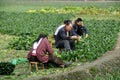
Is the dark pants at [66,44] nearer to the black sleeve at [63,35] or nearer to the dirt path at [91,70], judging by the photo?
the black sleeve at [63,35]

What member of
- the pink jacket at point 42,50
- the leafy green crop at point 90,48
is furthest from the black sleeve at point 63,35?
the pink jacket at point 42,50

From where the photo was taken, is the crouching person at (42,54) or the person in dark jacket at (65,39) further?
the person in dark jacket at (65,39)

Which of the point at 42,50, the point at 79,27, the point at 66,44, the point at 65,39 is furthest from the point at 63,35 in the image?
the point at 79,27

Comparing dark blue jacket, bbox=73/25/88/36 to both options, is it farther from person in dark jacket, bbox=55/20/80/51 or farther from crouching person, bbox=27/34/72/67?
crouching person, bbox=27/34/72/67

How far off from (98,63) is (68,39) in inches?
128

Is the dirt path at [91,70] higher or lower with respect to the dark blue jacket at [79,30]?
higher

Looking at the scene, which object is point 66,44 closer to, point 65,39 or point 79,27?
point 65,39

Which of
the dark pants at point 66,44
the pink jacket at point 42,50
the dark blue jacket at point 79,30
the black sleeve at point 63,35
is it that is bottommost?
the dark blue jacket at point 79,30

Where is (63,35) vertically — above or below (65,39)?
above

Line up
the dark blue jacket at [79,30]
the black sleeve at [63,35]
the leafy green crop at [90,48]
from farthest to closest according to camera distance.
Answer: the dark blue jacket at [79,30], the black sleeve at [63,35], the leafy green crop at [90,48]

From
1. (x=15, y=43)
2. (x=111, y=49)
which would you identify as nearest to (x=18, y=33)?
(x=15, y=43)

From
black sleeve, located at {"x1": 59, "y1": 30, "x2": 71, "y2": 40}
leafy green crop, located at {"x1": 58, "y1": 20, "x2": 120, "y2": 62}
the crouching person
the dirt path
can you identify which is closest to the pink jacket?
the crouching person

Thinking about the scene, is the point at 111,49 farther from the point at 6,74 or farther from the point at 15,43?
the point at 6,74

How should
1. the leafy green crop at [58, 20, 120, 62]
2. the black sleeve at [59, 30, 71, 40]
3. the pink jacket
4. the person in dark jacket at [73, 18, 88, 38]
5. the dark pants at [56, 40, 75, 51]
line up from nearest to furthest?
the pink jacket, the leafy green crop at [58, 20, 120, 62], the dark pants at [56, 40, 75, 51], the black sleeve at [59, 30, 71, 40], the person in dark jacket at [73, 18, 88, 38]
